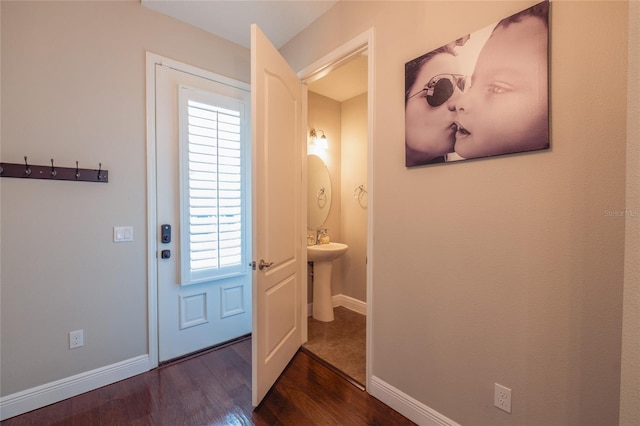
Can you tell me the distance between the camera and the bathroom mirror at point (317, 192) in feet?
10.6

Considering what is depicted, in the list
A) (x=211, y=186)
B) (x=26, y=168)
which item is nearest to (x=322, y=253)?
(x=211, y=186)

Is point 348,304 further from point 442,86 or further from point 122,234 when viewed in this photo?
point 442,86

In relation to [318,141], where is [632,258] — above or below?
below

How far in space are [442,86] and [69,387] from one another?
9.61 feet

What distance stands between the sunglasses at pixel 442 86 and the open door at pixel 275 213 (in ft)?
3.18

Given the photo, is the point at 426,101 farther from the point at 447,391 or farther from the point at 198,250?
the point at 198,250

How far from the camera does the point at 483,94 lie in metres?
1.28

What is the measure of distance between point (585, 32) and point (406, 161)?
0.85 m

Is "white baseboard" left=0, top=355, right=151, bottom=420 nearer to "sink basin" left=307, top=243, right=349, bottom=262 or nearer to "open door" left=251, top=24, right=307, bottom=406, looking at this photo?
"open door" left=251, top=24, right=307, bottom=406

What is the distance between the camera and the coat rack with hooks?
159 centimetres

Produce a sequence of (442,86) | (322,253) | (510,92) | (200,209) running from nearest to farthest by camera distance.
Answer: (510,92)
(442,86)
(200,209)
(322,253)

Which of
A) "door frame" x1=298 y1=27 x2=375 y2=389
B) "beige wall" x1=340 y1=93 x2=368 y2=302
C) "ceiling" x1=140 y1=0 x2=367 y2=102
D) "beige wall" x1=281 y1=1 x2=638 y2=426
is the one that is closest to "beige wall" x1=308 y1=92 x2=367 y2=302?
"beige wall" x1=340 y1=93 x2=368 y2=302

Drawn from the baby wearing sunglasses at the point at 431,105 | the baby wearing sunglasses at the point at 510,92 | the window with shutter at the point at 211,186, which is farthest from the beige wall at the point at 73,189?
the baby wearing sunglasses at the point at 510,92

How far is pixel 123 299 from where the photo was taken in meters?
2.00
